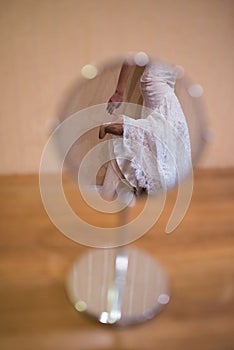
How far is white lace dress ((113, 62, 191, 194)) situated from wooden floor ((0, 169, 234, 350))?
530 millimetres

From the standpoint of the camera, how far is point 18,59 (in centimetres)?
185

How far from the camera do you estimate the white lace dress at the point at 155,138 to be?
97 centimetres

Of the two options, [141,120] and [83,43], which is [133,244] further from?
[83,43]

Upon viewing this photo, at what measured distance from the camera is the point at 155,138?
99 centimetres

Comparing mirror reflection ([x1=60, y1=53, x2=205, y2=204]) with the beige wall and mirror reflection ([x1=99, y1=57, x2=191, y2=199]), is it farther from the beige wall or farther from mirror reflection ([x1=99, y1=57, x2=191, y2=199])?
the beige wall

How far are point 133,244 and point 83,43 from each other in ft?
3.34

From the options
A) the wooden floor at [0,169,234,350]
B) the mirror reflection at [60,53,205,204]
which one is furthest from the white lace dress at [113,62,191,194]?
the wooden floor at [0,169,234,350]

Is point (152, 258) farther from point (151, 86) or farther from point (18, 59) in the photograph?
point (18, 59)

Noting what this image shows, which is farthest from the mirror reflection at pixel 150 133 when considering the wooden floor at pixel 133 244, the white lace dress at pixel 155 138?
the wooden floor at pixel 133 244

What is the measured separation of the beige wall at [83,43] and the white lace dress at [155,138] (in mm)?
808

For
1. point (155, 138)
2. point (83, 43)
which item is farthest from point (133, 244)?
point (83, 43)

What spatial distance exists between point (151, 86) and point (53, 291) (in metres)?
0.86

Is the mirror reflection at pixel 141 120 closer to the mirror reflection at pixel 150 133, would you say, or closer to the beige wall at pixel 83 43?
the mirror reflection at pixel 150 133

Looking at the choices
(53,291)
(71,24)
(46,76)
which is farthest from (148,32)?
(53,291)
